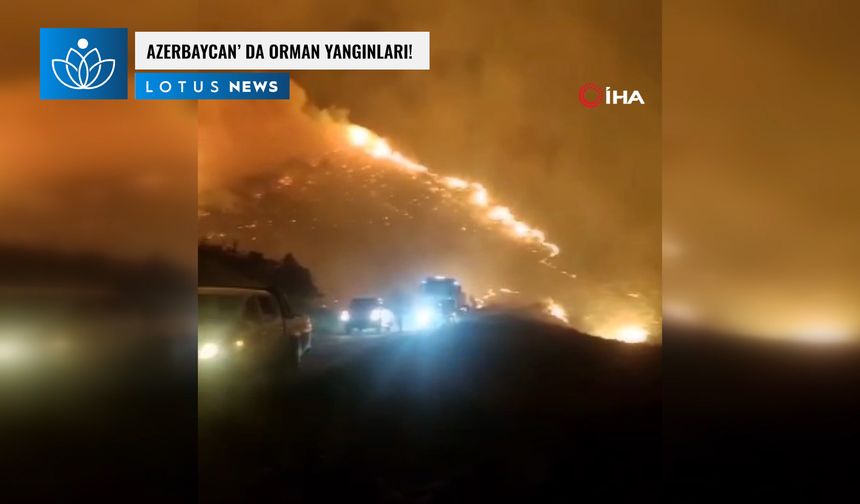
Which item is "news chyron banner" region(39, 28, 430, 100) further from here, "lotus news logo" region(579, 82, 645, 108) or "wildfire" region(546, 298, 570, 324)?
"wildfire" region(546, 298, 570, 324)

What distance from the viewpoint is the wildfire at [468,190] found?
2.62 meters

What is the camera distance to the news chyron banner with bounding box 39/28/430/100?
2.54 meters

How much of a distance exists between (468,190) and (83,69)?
6.89ft

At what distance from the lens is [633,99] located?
103 inches

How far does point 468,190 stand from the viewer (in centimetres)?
262

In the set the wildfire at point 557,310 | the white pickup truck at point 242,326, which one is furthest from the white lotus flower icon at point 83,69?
the wildfire at point 557,310

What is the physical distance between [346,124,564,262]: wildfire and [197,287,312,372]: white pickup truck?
947 mm

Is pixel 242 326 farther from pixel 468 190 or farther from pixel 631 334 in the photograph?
pixel 631 334

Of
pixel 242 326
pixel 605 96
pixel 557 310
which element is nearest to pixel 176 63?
pixel 242 326

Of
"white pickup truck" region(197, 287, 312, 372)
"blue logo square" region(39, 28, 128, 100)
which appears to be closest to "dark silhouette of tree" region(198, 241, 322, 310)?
"white pickup truck" region(197, 287, 312, 372)

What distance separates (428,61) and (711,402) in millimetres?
2376

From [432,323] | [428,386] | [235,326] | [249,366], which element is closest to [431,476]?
[428,386]

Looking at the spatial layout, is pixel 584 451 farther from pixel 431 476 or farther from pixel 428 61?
pixel 428 61

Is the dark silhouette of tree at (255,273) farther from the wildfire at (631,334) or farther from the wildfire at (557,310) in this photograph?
the wildfire at (631,334)
